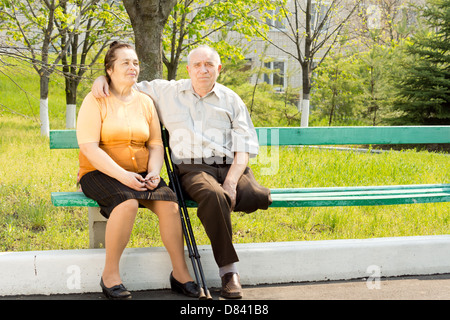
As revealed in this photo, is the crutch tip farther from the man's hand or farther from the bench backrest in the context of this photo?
the bench backrest

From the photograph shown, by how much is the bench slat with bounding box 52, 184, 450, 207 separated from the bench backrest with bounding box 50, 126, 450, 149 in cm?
53

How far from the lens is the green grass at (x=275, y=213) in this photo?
169 inches

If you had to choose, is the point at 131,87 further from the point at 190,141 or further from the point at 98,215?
the point at 98,215

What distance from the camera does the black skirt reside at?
333cm

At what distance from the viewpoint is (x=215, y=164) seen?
12.6 ft

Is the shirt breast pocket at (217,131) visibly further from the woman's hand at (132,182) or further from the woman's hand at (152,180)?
the woman's hand at (132,182)

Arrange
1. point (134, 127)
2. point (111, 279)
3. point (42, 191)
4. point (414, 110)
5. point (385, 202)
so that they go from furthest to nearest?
point (414, 110), point (42, 191), point (385, 202), point (134, 127), point (111, 279)

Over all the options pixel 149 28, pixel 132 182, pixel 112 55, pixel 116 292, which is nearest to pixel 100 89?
pixel 112 55

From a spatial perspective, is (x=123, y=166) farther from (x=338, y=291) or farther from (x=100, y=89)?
(x=338, y=291)

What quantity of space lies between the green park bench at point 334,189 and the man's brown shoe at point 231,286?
0.52 meters

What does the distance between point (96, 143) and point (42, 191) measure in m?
2.33

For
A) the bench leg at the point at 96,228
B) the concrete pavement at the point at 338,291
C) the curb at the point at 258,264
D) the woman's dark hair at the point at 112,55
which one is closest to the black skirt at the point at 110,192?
the bench leg at the point at 96,228

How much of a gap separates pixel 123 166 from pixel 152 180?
0.79ft
